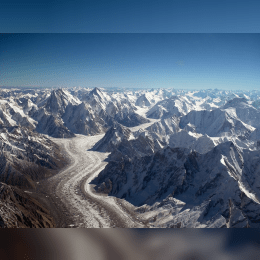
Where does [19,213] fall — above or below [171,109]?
below

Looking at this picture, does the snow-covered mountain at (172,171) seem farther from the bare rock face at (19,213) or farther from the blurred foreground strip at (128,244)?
the blurred foreground strip at (128,244)

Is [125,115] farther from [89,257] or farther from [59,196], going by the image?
[89,257]

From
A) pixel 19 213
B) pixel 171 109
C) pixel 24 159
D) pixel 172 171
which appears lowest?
pixel 19 213

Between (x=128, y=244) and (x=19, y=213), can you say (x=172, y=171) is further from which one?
(x=128, y=244)

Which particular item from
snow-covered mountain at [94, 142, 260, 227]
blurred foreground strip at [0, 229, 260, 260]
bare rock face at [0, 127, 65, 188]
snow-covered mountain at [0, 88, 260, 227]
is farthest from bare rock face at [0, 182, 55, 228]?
blurred foreground strip at [0, 229, 260, 260]

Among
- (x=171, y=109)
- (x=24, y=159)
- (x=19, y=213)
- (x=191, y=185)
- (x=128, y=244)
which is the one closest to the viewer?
(x=128, y=244)

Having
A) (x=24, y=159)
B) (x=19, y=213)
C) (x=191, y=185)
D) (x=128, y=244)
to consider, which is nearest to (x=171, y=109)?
(x=24, y=159)
